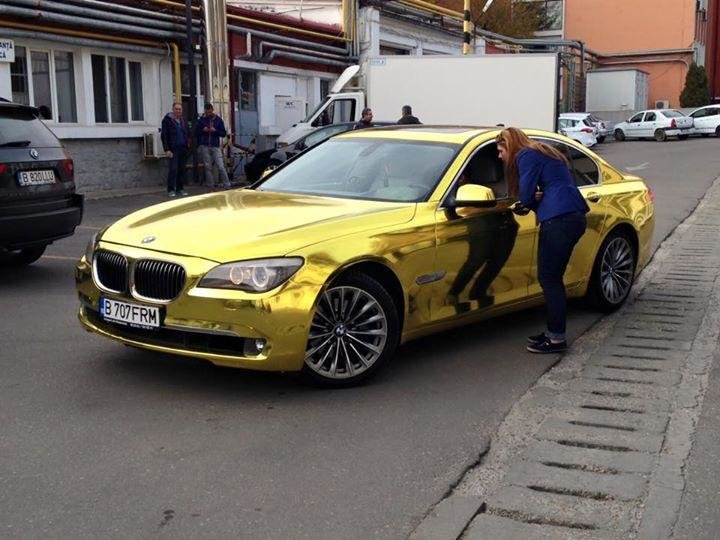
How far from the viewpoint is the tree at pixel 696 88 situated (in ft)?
166

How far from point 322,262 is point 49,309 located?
10.8ft

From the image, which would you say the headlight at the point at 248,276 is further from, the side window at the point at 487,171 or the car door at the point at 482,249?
the side window at the point at 487,171

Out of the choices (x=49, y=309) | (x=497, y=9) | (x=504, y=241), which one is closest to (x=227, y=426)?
(x=504, y=241)

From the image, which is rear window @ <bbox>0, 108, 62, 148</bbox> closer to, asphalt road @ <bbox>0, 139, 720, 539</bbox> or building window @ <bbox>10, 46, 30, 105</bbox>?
asphalt road @ <bbox>0, 139, 720, 539</bbox>

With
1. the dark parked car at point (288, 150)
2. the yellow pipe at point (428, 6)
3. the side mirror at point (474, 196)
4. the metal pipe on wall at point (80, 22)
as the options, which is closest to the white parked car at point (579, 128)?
the yellow pipe at point (428, 6)

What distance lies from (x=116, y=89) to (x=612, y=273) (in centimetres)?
1410

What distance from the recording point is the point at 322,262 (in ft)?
16.8

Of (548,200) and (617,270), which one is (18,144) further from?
(617,270)

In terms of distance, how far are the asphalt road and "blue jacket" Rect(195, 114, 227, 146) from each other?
39.4 ft

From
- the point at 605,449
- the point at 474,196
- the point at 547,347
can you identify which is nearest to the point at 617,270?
the point at 547,347

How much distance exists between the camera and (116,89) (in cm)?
1906

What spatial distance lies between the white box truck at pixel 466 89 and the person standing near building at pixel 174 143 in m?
3.53

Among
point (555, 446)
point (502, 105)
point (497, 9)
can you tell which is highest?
point (497, 9)

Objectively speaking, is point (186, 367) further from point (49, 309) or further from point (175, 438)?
point (49, 309)
